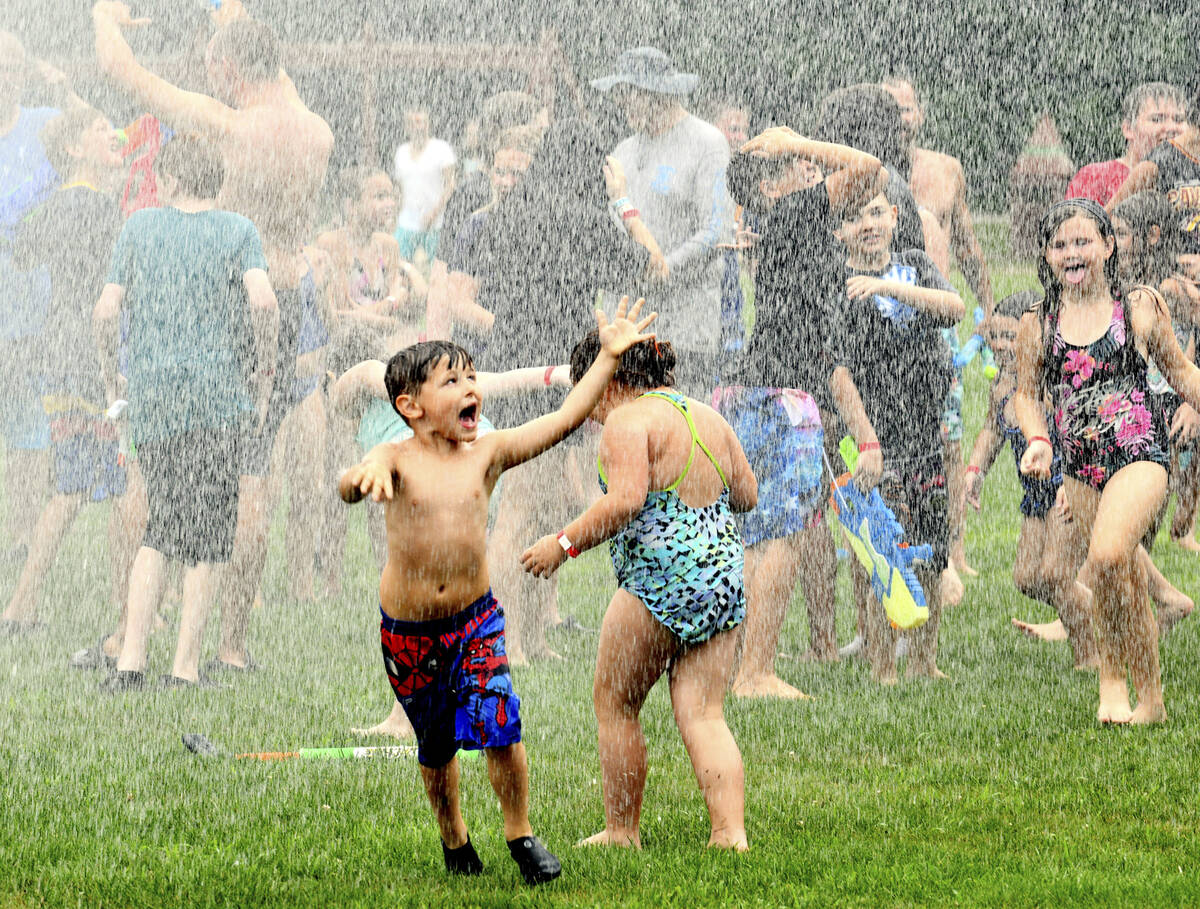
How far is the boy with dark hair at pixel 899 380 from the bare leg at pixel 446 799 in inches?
113

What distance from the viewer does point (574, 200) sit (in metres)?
6.74

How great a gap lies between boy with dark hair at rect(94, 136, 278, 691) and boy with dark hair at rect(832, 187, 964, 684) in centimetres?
240

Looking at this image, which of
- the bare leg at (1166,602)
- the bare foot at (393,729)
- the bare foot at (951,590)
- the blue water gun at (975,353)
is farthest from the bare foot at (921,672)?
the bare foot at (393,729)

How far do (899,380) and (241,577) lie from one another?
2.87 metres

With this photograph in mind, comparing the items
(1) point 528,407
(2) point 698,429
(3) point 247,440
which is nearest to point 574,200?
(1) point 528,407

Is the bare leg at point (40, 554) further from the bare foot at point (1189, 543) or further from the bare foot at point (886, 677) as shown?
the bare foot at point (1189, 543)

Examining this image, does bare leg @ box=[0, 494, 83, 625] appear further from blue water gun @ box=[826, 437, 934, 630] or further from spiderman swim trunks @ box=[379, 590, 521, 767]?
spiderman swim trunks @ box=[379, 590, 521, 767]

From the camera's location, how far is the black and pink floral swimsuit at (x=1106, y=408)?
Answer: 559 cm

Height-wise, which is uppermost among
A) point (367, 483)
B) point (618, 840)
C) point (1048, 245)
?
point (1048, 245)

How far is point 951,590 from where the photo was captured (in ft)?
26.4

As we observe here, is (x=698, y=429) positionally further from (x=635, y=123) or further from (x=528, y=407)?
(x=635, y=123)

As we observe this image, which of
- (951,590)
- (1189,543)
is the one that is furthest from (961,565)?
(1189,543)

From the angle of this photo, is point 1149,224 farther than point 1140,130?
No

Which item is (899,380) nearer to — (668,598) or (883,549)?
(883,549)
